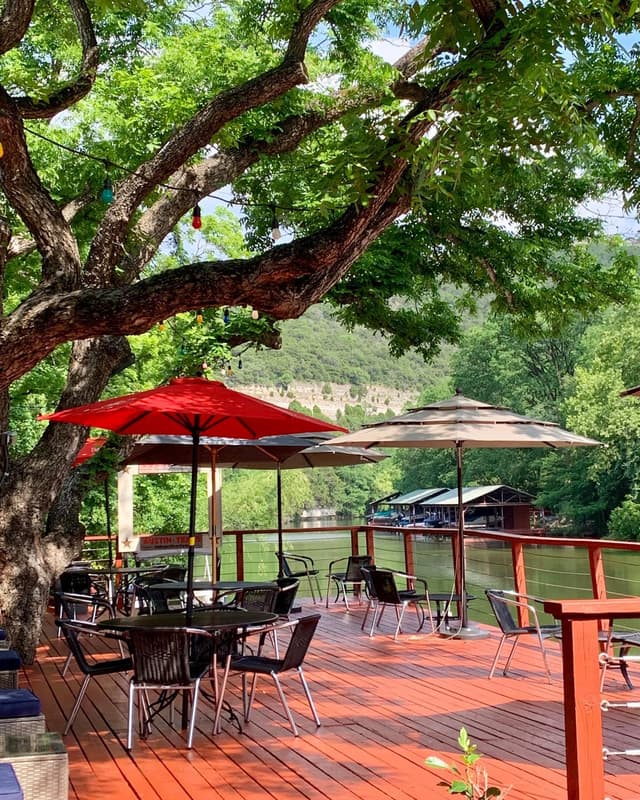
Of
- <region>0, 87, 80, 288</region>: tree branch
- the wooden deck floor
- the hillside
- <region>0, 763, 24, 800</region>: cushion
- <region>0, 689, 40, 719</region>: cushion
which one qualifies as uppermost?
the hillside

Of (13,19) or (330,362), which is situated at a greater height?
(330,362)

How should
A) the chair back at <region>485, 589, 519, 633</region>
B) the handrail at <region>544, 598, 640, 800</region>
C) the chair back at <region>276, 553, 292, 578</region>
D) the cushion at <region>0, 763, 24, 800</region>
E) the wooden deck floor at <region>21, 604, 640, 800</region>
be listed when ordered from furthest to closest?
the chair back at <region>276, 553, 292, 578</region>, the chair back at <region>485, 589, 519, 633</region>, the wooden deck floor at <region>21, 604, 640, 800</region>, the handrail at <region>544, 598, 640, 800</region>, the cushion at <region>0, 763, 24, 800</region>

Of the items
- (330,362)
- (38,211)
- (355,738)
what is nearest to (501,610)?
(355,738)

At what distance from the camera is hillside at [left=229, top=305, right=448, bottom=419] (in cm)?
9700

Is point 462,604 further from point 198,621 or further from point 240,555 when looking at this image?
point 198,621

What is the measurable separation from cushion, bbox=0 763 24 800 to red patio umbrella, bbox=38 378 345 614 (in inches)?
86.3

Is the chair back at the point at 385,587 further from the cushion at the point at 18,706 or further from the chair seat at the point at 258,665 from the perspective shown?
the cushion at the point at 18,706

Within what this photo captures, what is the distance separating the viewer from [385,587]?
8375 millimetres

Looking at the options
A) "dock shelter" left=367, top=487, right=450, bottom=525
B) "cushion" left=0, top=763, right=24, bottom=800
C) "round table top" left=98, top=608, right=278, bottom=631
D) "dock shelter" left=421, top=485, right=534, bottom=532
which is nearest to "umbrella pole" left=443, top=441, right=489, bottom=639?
"round table top" left=98, top=608, right=278, bottom=631

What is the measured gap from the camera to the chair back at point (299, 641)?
198 inches

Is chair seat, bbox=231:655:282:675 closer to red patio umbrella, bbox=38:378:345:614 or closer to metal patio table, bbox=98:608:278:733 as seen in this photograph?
metal patio table, bbox=98:608:278:733

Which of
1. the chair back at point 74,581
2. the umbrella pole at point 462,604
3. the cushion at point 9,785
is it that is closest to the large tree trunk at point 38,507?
the chair back at point 74,581

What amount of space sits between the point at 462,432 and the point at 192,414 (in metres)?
3.05

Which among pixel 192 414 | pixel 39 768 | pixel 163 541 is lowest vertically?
pixel 39 768
